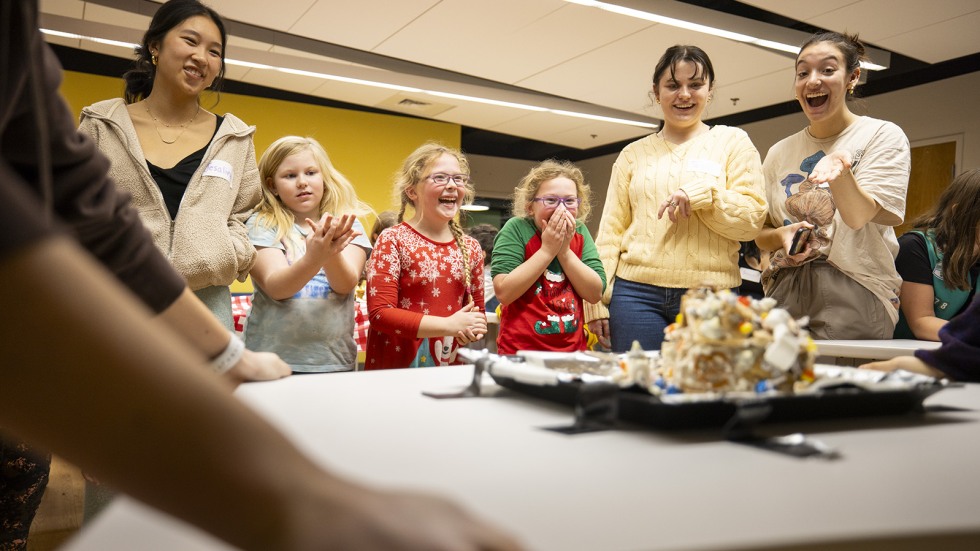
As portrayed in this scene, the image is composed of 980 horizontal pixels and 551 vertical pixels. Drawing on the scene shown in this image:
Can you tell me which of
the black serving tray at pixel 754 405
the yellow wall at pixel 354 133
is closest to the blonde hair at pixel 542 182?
the black serving tray at pixel 754 405

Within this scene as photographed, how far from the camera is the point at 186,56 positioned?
1.95 m

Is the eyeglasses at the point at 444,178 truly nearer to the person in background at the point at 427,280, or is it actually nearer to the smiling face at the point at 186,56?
the person in background at the point at 427,280

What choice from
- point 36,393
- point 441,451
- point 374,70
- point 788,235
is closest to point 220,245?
point 441,451

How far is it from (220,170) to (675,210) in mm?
1333

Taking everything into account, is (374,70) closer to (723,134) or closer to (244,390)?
(723,134)

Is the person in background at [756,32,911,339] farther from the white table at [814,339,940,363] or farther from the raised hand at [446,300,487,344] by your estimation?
the raised hand at [446,300,487,344]

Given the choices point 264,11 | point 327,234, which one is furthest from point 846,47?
point 264,11

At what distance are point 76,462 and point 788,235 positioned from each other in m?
2.30

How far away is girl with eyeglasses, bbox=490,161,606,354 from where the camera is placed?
2.39 metres

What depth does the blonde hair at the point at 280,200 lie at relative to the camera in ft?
7.23

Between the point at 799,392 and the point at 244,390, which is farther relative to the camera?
the point at 244,390

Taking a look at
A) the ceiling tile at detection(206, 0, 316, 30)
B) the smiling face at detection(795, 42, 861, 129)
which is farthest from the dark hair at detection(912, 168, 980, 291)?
the ceiling tile at detection(206, 0, 316, 30)

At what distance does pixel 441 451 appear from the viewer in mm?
644

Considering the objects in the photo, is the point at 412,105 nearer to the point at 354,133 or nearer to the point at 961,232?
the point at 354,133
